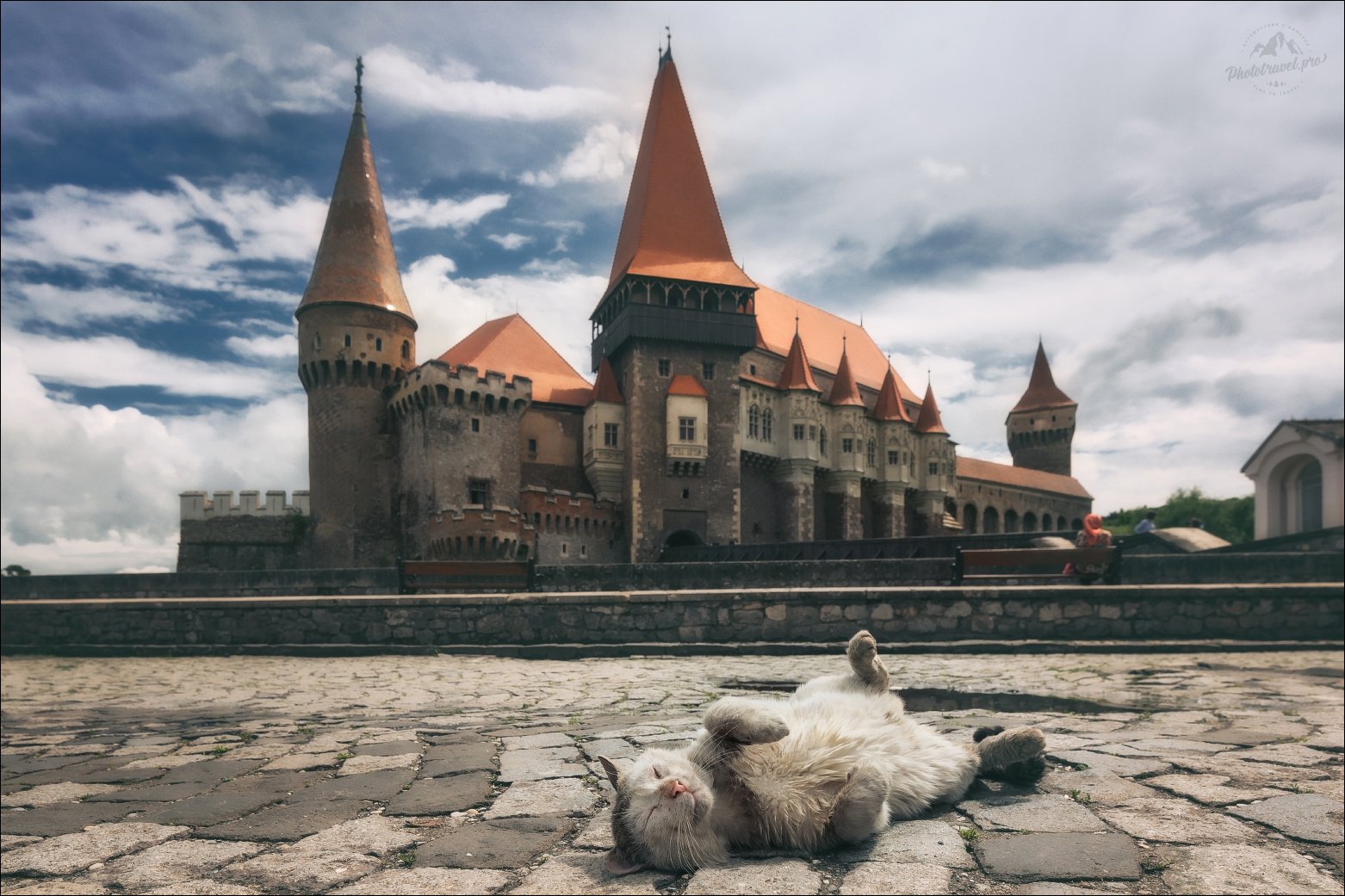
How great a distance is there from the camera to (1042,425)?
228ft

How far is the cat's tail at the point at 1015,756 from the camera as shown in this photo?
3.19 meters

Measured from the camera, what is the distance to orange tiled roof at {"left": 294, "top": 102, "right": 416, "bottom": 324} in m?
35.0

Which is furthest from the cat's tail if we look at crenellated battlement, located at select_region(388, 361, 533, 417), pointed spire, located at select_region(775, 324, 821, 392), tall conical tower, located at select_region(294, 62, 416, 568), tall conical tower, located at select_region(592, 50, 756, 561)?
pointed spire, located at select_region(775, 324, 821, 392)

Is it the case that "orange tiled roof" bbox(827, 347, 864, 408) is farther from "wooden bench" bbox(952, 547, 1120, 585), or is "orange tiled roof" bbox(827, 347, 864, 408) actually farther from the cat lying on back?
the cat lying on back

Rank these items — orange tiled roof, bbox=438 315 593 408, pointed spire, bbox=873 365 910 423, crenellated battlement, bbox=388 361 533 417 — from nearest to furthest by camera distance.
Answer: crenellated battlement, bbox=388 361 533 417 → orange tiled roof, bbox=438 315 593 408 → pointed spire, bbox=873 365 910 423

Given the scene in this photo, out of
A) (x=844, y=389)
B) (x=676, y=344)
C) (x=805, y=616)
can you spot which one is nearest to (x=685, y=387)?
(x=676, y=344)

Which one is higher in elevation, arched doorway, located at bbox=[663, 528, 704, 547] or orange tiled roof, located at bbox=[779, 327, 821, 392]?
orange tiled roof, located at bbox=[779, 327, 821, 392]

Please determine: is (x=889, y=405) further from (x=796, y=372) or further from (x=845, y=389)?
(x=796, y=372)

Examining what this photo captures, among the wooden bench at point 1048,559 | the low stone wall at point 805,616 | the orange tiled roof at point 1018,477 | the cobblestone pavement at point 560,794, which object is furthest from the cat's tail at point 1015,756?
the orange tiled roof at point 1018,477

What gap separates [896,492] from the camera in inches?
1853

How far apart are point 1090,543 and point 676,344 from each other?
26.7 meters

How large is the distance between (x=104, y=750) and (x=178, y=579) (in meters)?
15.7

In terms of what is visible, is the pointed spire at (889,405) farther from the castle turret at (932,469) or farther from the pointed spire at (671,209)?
the pointed spire at (671,209)

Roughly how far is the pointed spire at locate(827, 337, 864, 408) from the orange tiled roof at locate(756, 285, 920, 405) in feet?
5.81
